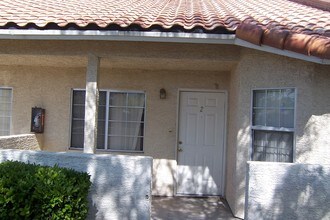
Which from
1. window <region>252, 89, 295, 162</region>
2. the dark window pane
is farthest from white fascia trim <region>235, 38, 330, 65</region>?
the dark window pane

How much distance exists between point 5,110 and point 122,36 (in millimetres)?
5209

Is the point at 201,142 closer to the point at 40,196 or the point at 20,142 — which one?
the point at 20,142

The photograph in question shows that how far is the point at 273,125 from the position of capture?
627 centimetres

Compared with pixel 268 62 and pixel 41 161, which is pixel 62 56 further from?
pixel 268 62

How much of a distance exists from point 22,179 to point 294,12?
248 inches

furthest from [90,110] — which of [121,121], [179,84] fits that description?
[179,84]

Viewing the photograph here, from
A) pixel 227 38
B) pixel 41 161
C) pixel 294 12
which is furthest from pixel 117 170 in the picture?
pixel 294 12

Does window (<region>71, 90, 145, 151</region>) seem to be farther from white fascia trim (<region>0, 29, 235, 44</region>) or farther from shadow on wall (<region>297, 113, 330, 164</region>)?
shadow on wall (<region>297, 113, 330, 164</region>)

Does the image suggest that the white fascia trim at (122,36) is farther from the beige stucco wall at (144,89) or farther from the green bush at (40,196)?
the green bush at (40,196)

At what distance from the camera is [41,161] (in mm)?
5598

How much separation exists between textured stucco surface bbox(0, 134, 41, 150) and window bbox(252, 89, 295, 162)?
525 cm

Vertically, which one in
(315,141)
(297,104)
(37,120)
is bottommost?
(315,141)

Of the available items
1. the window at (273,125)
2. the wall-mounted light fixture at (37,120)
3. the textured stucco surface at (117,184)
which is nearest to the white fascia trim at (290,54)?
the window at (273,125)

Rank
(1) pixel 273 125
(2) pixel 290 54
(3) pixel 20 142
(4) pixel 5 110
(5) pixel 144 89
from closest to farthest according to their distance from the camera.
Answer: (2) pixel 290 54
(1) pixel 273 125
(3) pixel 20 142
(5) pixel 144 89
(4) pixel 5 110
